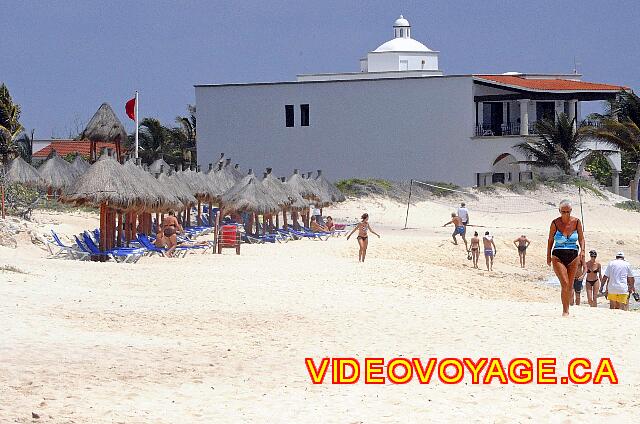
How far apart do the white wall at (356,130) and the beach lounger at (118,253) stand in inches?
1172

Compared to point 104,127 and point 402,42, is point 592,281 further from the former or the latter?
point 402,42

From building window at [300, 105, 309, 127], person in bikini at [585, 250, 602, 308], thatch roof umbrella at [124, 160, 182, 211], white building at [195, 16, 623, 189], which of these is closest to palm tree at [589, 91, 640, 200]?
white building at [195, 16, 623, 189]

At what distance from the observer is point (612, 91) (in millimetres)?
51062

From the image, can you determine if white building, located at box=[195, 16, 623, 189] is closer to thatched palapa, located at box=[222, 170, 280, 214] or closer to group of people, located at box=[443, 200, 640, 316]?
thatched palapa, located at box=[222, 170, 280, 214]

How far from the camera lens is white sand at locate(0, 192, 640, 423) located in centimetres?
882

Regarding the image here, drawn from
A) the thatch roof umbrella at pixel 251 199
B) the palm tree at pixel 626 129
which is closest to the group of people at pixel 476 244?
the thatch roof umbrella at pixel 251 199

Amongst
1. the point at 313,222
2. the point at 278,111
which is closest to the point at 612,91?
the point at 278,111

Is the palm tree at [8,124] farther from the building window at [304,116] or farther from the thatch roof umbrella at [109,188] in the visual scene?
the thatch roof umbrella at [109,188]

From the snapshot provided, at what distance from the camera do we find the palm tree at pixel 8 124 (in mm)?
48156

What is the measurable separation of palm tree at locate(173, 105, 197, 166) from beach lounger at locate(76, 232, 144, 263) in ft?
119

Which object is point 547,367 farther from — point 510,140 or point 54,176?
point 510,140

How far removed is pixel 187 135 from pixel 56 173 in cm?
2113

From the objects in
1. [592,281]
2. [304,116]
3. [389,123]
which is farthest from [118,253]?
[304,116]

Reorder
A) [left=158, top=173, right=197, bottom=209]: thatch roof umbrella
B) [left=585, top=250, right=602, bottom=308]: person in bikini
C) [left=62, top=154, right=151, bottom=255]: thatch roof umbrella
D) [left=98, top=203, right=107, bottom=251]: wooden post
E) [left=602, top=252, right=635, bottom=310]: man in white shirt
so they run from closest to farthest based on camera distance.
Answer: [left=602, top=252, right=635, bottom=310]: man in white shirt
[left=585, top=250, right=602, bottom=308]: person in bikini
[left=98, top=203, right=107, bottom=251]: wooden post
[left=62, top=154, right=151, bottom=255]: thatch roof umbrella
[left=158, top=173, right=197, bottom=209]: thatch roof umbrella
